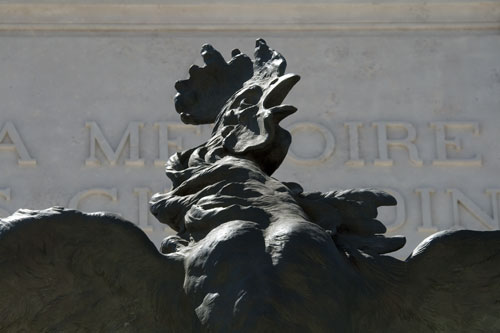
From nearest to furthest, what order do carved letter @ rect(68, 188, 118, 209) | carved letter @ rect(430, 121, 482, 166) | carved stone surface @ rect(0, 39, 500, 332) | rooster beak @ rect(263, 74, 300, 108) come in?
1. carved stone surface @ rect(0, 39, 500, 332)
2. rooster beak @ rect(263, 74, 300, 108)
3. carved letter @ rect(68, 188, 118, 209)
4. carved letter @ rect(430, 121, 482, 166)

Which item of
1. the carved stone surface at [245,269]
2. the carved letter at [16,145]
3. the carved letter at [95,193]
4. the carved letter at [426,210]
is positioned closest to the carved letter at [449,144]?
the carved letter at [426,210]

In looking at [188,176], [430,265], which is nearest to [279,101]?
[188,176]

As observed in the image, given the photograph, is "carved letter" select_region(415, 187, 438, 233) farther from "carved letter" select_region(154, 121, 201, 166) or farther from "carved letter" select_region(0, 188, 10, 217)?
"carved letter" select_region(0, 188, 10, 217)

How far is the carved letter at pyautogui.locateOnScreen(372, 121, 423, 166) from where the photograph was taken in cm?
1109

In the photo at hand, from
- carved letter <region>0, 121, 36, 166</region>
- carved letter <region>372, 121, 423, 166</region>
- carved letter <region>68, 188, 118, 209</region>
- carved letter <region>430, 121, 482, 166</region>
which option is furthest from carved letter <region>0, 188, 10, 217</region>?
Answer: carved letter <region>430, 121, 482, 166</region>

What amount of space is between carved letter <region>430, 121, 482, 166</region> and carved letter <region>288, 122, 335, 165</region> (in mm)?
690

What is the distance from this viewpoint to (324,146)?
11.1m

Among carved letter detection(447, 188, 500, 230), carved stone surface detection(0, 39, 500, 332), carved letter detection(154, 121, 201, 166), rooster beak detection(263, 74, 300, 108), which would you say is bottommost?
carved letter detection(447, 188, 500, 230)

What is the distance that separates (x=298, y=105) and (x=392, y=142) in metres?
0.68

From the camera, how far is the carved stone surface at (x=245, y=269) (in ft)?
7.59

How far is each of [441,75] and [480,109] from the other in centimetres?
35

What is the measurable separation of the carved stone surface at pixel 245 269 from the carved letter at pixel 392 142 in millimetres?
8600

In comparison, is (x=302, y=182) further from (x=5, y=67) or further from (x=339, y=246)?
(x=339, y=246)

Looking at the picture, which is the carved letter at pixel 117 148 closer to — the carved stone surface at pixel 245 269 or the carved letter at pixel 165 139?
the carved letter at pixel 165 139
